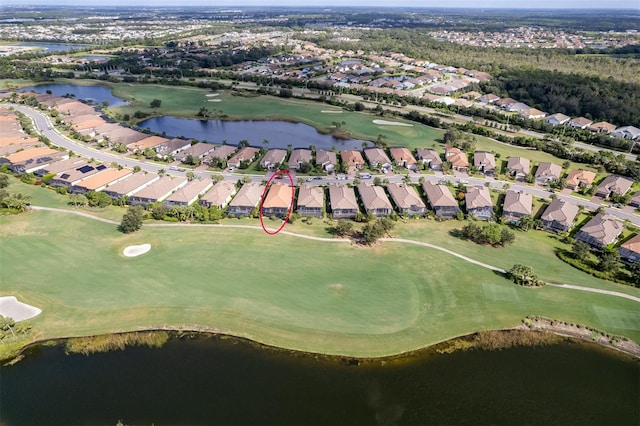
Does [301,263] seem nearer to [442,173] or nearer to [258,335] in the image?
[258,335]

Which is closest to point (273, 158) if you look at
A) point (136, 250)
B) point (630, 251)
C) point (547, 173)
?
point (136, 250)

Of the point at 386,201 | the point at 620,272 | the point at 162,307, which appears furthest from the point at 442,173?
the point at 162,307

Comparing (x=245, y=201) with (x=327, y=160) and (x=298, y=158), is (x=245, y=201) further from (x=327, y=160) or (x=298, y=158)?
(x=327, y=160)

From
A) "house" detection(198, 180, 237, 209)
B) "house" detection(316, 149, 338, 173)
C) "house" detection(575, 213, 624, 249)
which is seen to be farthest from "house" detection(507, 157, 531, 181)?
"house" detection(198, 180, 237, 209)

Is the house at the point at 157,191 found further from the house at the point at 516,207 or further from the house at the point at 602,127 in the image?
the house at the point at 602,127

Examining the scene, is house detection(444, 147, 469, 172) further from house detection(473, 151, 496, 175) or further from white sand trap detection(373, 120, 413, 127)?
white sand trap detection(373, 120, 413, 127)

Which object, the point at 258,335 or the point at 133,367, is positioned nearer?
the point at 133,367

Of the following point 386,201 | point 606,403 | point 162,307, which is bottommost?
point 606,403
